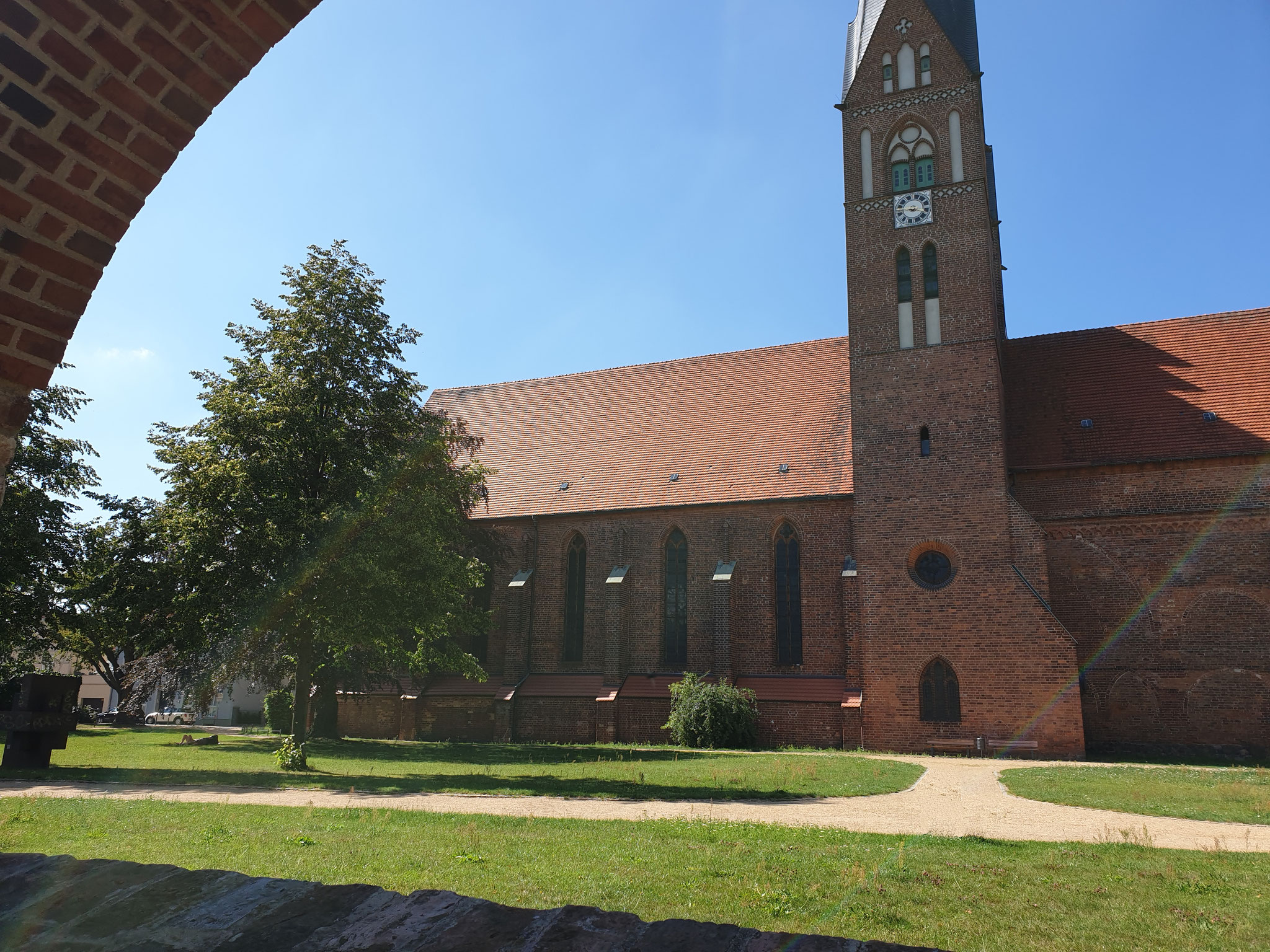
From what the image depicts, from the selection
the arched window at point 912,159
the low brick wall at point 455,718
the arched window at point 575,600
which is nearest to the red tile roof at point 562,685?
the arched window at point 575,600

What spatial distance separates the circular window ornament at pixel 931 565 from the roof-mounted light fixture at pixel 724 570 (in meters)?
4.64

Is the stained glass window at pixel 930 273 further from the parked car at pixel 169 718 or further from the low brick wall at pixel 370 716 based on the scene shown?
the parked car at pixel 169 718

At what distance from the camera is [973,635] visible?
20.5 meters

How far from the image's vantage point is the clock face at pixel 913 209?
23.5m

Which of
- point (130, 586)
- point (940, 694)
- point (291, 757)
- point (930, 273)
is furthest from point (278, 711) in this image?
point (930, 273)

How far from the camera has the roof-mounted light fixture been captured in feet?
77.2

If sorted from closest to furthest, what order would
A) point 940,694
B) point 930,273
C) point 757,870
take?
point 757,870
point 940,694
point 930,273

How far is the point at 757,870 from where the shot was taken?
625 centimetres

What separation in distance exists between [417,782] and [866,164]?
2017cm

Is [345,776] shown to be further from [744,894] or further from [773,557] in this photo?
[773,557]

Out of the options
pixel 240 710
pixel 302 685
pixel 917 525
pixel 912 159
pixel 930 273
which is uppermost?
pixel 912 159

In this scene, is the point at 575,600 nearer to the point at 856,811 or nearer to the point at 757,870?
the point at 856,811

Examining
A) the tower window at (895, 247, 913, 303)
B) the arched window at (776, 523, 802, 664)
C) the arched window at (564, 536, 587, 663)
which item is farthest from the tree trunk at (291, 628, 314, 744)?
the tower window at (895, 247, 913, 303)

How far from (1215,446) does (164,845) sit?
22448 mm
